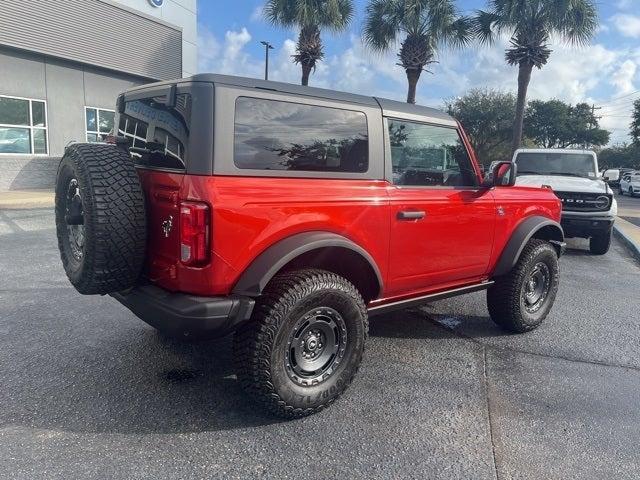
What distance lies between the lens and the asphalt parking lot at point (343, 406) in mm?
2533

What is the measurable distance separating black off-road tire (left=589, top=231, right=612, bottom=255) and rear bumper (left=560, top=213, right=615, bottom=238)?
0.31 ft

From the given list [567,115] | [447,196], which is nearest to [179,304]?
[447,196]

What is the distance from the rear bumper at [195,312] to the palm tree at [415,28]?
17859 mm

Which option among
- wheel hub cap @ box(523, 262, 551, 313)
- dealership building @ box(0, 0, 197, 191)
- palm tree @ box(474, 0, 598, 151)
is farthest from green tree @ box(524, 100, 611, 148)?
wheel hub cap @ box(523, 262, 551, 313)

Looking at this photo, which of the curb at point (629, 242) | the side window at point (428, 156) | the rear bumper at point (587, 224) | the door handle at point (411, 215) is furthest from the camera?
the curb at point (629, 242)

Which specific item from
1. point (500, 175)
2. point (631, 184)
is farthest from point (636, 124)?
point (500, 175)

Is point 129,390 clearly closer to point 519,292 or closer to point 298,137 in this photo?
point 298,137

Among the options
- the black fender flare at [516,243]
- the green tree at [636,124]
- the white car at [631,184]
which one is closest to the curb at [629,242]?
the black fender flare at [516,243]

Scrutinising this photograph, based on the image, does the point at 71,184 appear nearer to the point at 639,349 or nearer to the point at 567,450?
the point at 567,450

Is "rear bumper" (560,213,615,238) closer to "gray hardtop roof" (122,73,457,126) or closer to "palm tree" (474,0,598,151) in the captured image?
"gray hardtop roof" (122,73,457,126)

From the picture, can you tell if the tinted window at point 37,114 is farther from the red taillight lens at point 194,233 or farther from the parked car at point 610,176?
the parked car at point 610,176

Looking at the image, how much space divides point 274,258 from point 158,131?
43.0 inches

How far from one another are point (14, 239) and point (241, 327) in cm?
691

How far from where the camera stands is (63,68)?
52.7ft
